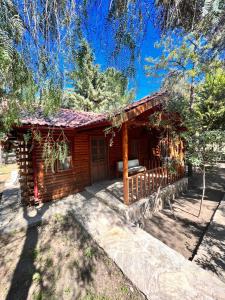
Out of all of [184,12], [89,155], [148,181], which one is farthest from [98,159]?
[184,12]

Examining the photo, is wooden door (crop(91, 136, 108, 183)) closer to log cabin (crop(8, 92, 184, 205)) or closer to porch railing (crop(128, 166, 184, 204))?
log cabin (crop(8, 92, 184, 205))

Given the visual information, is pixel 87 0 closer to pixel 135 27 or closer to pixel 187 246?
pixel 135 27

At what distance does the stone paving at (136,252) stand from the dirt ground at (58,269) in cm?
20

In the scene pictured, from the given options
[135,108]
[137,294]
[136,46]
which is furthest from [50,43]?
[137,294]

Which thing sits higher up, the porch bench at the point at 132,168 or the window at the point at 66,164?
the window at the point at 66,164

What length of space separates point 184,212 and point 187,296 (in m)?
3.60

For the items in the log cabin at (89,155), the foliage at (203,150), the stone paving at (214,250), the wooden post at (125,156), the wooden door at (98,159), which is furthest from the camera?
the wooden door at (98,159)

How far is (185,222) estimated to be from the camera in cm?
493

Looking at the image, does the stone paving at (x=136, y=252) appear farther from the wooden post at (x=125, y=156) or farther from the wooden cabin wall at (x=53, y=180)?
the wooden post at (x=125, y=156)

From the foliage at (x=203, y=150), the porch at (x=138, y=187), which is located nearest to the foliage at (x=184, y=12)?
the foliage at (x=203, y=150)

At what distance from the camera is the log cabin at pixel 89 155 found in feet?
15.0

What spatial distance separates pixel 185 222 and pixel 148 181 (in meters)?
1.60

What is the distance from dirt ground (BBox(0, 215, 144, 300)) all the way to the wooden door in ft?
10.3

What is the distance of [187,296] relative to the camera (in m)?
2.26
